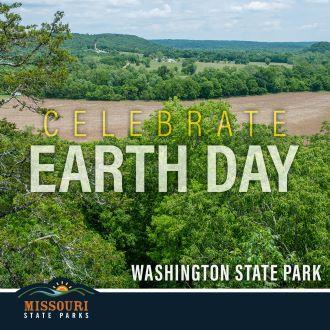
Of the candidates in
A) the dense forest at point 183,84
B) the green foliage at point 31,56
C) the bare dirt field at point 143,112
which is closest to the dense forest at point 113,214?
the green foliage at point 31,56

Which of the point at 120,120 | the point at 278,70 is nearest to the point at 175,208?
the point at 120,120

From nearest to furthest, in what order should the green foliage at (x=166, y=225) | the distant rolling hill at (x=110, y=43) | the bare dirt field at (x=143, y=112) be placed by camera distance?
1. the green foliage at (x=166, y=225)
2. the bare dirt field at (x=143, y=112)
3. the distant rolling hill at (x=110, y=43)

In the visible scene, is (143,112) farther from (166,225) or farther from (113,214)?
(166,225)
